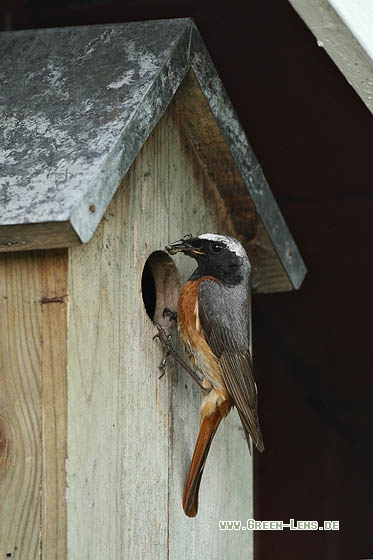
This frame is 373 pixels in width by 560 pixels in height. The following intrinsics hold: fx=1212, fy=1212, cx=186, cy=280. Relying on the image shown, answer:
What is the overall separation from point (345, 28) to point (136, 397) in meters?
1.01

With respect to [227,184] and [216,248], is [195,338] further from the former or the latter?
[227,184]

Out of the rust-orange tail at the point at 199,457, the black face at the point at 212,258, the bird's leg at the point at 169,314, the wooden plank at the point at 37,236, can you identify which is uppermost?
the black face at the point at 212,258

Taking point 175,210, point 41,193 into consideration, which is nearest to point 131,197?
point 175,210

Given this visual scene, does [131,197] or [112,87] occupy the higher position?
[112,87]

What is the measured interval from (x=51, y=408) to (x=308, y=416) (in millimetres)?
2193

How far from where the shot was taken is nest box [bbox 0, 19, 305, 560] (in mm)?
2592

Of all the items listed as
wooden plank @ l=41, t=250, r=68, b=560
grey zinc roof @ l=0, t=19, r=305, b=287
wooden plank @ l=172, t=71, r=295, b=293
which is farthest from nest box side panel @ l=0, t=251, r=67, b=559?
wooden plank @ l=172, t=71, r=295, b=293

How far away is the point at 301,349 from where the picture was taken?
445 centimetres

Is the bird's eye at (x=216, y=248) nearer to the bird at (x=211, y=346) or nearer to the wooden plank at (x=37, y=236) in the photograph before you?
the bird at (x=211, y=346)

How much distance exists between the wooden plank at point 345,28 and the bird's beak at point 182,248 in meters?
0.74

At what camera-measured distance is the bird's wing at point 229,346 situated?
3.21m

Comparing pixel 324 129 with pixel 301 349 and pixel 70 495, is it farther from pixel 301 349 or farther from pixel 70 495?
pixel 70 495

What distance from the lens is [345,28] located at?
255 cm

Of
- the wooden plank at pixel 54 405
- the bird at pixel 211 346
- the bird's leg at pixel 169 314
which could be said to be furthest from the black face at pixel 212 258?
the wooden plank at pixel 54 405
